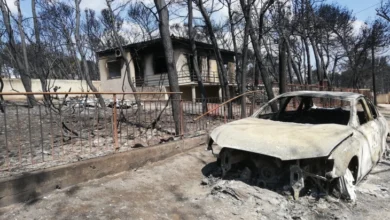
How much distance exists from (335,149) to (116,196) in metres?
3.01

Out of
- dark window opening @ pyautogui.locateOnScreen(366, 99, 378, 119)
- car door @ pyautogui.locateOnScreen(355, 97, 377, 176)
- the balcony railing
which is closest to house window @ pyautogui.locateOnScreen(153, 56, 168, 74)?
the balcony railing

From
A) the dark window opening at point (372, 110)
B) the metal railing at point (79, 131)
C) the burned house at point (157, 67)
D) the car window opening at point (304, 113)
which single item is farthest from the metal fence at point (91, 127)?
the burned house at point (157, 67)

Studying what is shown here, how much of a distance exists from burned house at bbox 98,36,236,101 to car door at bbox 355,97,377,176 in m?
18.1

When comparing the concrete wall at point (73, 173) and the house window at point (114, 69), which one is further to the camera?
the house window at point (114, 69)

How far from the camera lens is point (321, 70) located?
2300 cm

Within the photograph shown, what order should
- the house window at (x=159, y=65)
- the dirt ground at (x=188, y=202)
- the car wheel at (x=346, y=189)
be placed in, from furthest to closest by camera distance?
the house window at (x=159, y=65)
the car wheel at (x=346, y=189)
the dirt ground at (x=188, y=202)

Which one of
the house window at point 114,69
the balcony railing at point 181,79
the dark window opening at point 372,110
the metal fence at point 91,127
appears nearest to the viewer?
the metal fence at point 91,127

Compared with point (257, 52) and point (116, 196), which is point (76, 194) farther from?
point (257, 52)

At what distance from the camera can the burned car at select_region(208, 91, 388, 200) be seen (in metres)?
3.97

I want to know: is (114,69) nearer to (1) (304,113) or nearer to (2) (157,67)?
(2) (157,67)

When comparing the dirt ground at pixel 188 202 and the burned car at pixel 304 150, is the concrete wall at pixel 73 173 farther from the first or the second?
the burned car at pixel 304 150

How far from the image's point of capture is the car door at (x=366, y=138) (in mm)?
4670

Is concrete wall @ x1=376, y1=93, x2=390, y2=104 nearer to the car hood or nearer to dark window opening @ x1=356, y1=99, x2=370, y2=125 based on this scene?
dark window opening @ x1=356, y1=99, x2=370, y2=125

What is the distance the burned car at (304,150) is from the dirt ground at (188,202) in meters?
0.24
